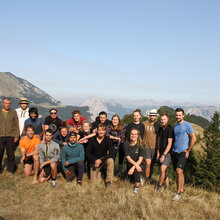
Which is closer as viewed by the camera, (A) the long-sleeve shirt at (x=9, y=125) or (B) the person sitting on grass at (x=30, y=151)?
(B) the person sitting on grass at (x=30, y=151)

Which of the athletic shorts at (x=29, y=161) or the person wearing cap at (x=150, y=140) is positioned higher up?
the person wearing cap at (x=150, y=140)

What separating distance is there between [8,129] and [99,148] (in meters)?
3.50

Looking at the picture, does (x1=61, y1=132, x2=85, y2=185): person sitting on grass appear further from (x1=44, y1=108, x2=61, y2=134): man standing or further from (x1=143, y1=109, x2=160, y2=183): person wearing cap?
(x1=143, y1=109, x2=160, y2=183): person wearing cap

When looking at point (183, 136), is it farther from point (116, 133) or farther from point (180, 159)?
point (116, 133)

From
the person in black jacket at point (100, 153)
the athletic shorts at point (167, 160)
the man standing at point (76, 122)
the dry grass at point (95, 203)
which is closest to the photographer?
the dry grass at point (95, 203)

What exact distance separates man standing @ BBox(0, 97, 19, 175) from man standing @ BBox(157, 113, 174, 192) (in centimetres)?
529

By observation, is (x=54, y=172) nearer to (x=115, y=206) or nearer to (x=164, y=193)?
(x=115, y=206)

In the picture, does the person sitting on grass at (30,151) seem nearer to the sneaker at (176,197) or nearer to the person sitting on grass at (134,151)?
the person sitting on grass at (134,151)

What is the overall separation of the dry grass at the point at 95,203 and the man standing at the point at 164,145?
2.22ft

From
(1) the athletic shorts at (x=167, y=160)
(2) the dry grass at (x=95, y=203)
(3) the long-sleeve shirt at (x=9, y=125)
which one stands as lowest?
(2) the dry grass at (x=95, y=203)

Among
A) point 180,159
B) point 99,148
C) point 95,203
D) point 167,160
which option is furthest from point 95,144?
point 180,159

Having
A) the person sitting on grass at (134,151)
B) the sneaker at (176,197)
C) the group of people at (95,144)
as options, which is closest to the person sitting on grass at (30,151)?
the group of people at (95,144)

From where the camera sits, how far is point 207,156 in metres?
25.9

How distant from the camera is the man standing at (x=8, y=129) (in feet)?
25.8
